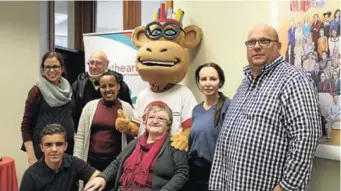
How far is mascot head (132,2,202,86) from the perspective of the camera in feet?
8.50

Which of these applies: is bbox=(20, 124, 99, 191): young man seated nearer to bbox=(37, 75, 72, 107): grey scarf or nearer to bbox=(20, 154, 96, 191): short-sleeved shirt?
bbox=(20, 154, 96, 191): short-sleeved shirt

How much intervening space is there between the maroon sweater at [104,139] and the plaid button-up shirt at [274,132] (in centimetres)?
98

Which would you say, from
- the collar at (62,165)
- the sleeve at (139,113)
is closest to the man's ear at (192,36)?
the sleeve at (139,113)

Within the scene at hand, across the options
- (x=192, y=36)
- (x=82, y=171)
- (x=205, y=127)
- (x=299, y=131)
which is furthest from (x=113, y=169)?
(x=192, y=36)

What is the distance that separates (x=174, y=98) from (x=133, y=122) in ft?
0.94

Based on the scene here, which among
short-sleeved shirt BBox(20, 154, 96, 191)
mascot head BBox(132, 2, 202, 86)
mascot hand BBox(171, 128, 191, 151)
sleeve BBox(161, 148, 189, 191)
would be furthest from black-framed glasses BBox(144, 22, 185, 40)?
short-sleeved shirt BBox(20, 154, 96, 191)

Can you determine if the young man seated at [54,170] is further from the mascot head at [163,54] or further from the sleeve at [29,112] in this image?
the mascot head at [163,54]

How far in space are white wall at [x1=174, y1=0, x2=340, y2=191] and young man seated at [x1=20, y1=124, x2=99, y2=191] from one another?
1065 millimetres

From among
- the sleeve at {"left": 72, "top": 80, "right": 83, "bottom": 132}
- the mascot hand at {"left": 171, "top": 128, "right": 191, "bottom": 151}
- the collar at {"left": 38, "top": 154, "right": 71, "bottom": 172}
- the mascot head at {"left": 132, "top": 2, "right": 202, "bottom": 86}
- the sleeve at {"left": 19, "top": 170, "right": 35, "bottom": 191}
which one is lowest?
the sleeve at {"left": 19, "top": 170, "right": 35, "bottom": 191}

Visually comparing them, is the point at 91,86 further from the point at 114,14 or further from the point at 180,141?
the point at 114,14

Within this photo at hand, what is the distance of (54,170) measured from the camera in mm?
2234

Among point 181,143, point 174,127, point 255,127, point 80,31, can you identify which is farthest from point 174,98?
point 80,31

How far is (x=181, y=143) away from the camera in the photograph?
89.2 inches

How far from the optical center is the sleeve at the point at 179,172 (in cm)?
212
